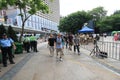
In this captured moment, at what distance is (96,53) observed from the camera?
16.9 meters

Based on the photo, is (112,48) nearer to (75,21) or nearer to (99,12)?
(75,21)

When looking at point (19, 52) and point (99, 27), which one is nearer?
point (19, 52)

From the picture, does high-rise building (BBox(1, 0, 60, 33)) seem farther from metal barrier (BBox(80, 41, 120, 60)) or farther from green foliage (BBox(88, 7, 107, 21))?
metal barrier (BBox(80, 41, 120, 60))

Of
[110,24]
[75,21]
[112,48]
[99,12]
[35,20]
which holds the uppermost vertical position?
[99,12]

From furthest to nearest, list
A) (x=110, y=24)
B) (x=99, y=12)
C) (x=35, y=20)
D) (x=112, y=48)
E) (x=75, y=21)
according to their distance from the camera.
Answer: (x=99, y=12), (x=110, y=24), (x=35, y=20), (x=75, y=21), (x=112, y=48)

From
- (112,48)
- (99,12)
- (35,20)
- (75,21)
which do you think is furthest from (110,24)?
(112,48)

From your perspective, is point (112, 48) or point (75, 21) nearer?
point (112, 48)

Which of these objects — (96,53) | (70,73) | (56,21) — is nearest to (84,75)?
(70,73)

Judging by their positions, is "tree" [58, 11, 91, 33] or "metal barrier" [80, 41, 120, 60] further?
"tree" [58, 11, 91, 33]

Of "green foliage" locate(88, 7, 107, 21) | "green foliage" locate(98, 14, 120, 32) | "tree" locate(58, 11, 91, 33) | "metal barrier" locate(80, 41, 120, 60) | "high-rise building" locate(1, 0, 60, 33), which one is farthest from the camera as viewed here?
"green foliage" locate(88, 7, 107, 21)

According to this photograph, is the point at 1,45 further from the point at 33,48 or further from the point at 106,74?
the point at 33,48

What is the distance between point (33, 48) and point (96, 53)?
26.7 feet

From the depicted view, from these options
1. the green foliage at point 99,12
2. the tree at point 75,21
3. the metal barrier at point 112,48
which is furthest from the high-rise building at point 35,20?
the metal barrier at point 112,48

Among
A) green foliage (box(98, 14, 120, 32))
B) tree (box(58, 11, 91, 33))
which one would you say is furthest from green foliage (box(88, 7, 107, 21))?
tree (box(58, 11, 91, 33))
